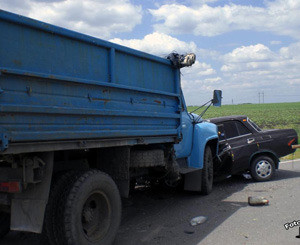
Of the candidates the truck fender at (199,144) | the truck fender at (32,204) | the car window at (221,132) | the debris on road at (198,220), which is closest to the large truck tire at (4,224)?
the truck fender at (32,204)

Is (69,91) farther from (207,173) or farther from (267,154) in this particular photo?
(267,154)

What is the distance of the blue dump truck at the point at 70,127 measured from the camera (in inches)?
128

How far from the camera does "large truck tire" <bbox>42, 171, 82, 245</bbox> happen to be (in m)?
3.68

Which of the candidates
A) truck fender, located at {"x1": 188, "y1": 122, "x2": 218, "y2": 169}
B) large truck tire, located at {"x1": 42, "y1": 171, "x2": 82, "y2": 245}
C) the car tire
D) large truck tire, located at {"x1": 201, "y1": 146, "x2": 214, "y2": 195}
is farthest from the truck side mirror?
large truck tire, located at {"x1": 42, "y1": 171, "x2": 82, "y2": 245}

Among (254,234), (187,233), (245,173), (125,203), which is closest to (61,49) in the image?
(187,233)

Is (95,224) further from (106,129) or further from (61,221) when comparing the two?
(106,129)

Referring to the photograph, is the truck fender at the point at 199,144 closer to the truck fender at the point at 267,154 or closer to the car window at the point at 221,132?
the car window at the point at 221,132

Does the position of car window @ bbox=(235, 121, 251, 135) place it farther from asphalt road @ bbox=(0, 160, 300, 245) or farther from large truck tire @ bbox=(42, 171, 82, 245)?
large truck tire @ bbox=(42, 171, 82, 245)

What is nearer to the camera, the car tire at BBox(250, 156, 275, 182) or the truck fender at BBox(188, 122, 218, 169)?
the truck fender at BBox(188, 122, 218, 169)

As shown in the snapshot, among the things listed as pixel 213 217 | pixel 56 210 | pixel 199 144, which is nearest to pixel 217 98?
pixel 199 144

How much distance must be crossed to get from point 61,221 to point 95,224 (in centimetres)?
60

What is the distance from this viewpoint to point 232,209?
6148mm

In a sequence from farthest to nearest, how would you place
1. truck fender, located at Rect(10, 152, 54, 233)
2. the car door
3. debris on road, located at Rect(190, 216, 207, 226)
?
1. the car door
2. debris on road, located at Rect(190, 216, 207, 226)
3. truck fender, located at Rect(10, 152, 54, 233)

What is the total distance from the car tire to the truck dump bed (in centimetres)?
393
